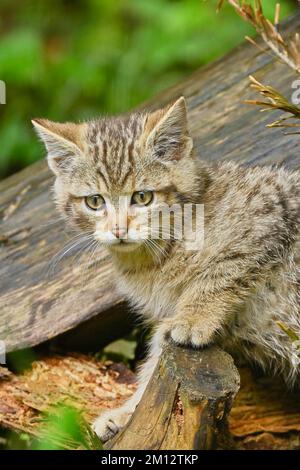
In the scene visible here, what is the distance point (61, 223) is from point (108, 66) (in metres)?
3.50

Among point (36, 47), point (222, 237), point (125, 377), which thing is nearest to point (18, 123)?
point (36, 47)

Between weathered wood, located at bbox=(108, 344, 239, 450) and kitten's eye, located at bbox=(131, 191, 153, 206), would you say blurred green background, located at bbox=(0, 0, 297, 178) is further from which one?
weathered wood, located at bbox=(108, 344, 239, 450)

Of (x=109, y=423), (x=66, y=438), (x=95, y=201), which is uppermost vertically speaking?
(x=95, y=201)

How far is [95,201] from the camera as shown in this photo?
3.88 meters

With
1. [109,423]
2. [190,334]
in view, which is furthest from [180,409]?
[109,423]

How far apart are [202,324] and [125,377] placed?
1.05m

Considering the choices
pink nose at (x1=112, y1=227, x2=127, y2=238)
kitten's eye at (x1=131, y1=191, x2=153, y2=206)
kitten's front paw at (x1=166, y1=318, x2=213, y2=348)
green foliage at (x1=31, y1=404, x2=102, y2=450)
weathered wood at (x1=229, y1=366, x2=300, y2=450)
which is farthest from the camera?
weathered wood at (x1=229, y1=366, x2=300, y2=450)

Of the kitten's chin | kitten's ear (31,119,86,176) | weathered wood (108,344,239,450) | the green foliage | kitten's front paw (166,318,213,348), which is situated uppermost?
kitten's ear (31,119,86,176)

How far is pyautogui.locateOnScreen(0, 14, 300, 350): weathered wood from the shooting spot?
14.6 ft

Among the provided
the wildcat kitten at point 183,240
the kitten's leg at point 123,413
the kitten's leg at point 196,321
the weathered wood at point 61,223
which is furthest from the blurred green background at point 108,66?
the kitten's leg at point 196,321

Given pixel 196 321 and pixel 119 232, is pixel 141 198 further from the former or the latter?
pixel 196 321

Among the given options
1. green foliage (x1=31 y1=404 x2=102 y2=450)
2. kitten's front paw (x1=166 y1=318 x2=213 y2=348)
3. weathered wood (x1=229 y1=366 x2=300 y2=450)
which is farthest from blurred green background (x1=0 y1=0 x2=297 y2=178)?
green foliage (x1=31 y1=404 x2=102 y2=450)

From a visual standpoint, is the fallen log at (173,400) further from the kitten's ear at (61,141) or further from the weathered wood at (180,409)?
the kitten's ear at (61,141)

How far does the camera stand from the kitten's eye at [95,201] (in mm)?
3842
